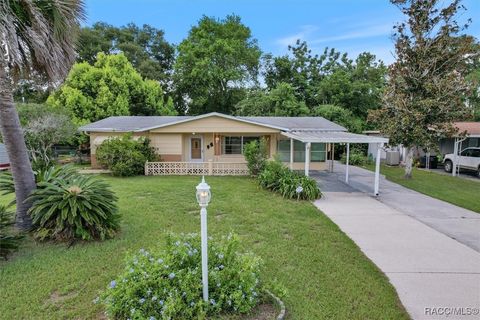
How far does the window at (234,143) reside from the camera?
698 inches

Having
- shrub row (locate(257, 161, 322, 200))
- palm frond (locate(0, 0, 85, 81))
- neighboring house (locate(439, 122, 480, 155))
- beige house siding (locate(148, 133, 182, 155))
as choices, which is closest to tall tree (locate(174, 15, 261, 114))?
beige house siding (locate(148, 133, 182, 155))

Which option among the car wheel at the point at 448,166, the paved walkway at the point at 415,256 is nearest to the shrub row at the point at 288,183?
the paved walkway at the point at 415,256

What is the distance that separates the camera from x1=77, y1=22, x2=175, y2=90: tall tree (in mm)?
29828

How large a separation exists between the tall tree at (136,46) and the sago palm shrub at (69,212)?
25.8m

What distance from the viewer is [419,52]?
1326 centimetres

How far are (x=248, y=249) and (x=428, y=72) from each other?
532 inches

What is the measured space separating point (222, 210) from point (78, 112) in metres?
18.6

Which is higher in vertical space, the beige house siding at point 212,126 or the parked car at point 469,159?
the beige house siding at point 212,126

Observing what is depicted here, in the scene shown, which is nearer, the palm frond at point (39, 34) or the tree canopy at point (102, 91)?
the palm frond at point (39, 34)

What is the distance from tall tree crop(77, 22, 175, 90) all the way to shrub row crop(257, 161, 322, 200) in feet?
79.8

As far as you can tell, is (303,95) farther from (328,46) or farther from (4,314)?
→ (4,314)

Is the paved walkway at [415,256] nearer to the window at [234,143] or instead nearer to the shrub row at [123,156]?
the window at [234,143]

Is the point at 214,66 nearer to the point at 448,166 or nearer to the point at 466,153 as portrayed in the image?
the point at 448,166

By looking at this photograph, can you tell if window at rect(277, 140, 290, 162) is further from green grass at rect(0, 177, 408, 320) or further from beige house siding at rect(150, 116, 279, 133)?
green grass at rect(0, 177, 408, 320)
